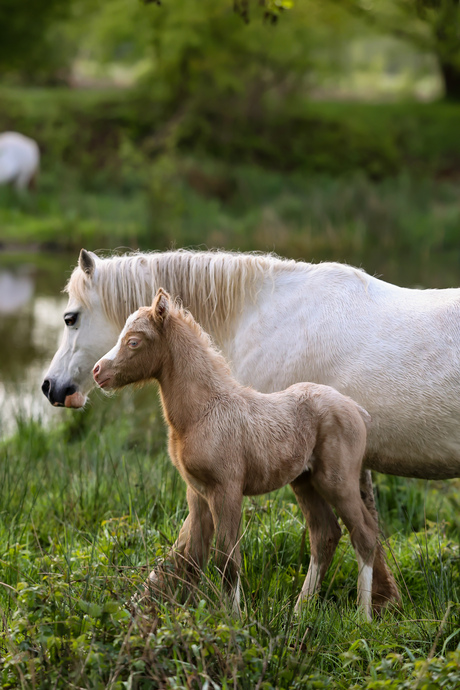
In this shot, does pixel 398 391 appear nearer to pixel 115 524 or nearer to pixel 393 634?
pixel 393 634

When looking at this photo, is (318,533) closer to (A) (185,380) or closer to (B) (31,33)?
(A) (185,380)

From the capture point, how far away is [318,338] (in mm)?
3553

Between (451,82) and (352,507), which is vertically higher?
(451,82)

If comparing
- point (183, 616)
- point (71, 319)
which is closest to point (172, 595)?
point (183, 616)

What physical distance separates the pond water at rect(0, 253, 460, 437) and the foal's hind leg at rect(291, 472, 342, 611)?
Answer: 3.43 m

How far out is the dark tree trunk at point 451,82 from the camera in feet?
93.8

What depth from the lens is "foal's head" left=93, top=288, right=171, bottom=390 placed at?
271cm

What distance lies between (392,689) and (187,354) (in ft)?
4.13

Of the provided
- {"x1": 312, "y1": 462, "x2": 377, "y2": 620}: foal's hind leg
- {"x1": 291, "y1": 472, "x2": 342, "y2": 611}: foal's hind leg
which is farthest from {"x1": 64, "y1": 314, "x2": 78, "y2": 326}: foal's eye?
{"x1": 312, "y1": 462, "x2": 377, "y2": 620}: foal's hind leg

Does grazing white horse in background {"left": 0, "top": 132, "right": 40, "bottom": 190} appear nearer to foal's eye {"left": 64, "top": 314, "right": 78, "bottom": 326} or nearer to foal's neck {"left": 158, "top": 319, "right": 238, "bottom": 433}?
foal's eye {"left": 64, "top": 314, "right": 78, "bottom": 326}

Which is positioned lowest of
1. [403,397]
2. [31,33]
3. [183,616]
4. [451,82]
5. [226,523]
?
[183,616]

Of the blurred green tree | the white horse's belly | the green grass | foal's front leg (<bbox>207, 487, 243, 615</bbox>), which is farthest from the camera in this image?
Answer: the blurred green tree

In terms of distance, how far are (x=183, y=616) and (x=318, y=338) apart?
1.53m

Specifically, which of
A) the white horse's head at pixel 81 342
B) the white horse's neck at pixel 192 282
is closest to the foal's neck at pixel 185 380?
the white horse's neck at pixel 192 282
